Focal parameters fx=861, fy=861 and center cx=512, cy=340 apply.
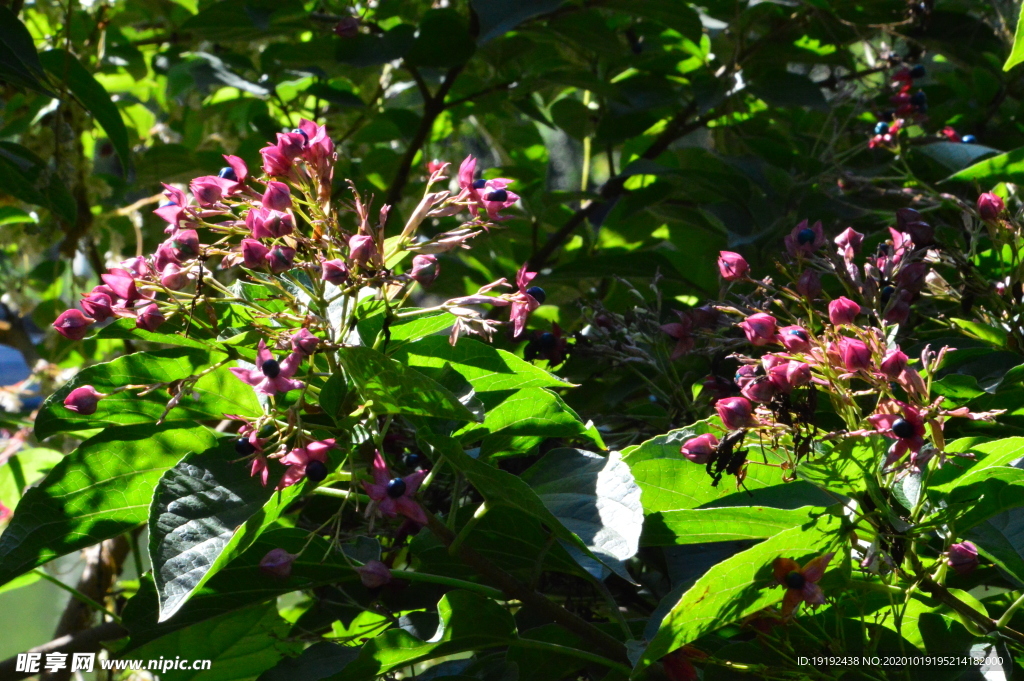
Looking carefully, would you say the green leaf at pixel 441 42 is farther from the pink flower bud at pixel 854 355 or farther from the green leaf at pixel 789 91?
the pink flower bud at pixel 854 355

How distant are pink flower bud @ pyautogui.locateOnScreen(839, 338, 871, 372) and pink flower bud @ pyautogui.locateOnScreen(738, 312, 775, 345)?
6 centimetres

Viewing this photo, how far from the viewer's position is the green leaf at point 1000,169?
81cm

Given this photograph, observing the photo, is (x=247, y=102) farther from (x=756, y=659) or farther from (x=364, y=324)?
(x=756, y=659)

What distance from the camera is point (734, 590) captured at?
55cm

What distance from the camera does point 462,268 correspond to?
126 centimetres

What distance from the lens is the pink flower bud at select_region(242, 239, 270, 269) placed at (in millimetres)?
567

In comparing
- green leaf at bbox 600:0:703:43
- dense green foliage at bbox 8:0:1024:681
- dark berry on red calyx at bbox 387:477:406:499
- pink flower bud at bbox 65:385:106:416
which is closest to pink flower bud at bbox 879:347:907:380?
dense green foliage at bbox 8:0:1024:681

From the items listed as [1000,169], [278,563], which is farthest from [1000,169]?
[278,563]

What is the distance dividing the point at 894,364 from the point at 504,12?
0.67 meters

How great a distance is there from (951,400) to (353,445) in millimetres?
489

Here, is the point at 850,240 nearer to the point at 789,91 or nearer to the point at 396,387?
the point at 396,387

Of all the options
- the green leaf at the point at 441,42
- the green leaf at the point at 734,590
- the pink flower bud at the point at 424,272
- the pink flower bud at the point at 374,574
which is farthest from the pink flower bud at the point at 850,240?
the green leaf at the point at 441,42

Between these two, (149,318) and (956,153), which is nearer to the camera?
(149,318)

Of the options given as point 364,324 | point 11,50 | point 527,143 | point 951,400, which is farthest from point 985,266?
point 11,50
